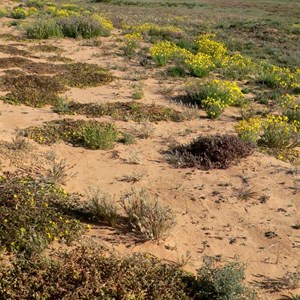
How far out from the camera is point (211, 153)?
7.25 m

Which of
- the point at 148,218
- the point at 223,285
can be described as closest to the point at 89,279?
the point at 148,218

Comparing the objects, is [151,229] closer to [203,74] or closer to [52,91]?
[52,91]

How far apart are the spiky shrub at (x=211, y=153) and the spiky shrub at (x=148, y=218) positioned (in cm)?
199

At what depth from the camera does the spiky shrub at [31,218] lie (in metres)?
4.43

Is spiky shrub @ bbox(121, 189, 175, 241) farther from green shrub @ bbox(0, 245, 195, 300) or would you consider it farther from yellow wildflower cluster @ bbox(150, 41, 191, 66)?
yellow wildflower cluster @ bbox(150, 41, 191, 66)

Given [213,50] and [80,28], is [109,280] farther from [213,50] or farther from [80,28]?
[80,28]

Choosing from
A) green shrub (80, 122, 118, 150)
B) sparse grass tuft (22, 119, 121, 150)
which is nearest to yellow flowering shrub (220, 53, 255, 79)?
sparse grass tuft (22, 119, 121, 150)

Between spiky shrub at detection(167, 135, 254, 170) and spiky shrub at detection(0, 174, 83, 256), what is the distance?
2.43 m

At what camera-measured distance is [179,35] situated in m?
22.4

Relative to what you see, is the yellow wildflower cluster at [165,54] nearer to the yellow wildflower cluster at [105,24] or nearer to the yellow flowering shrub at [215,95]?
the yellow flowering shrub at [215,95]

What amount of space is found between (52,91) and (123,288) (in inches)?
302

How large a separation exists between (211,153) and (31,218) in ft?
11.9

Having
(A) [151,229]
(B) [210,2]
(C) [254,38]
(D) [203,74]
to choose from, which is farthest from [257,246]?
(B) [210,2]

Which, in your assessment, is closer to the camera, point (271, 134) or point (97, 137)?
point (97, 137)
